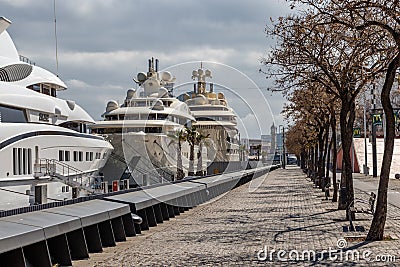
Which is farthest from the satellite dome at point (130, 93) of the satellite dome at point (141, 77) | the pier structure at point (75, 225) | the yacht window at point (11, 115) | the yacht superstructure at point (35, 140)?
the pier structure at point (75, 225)

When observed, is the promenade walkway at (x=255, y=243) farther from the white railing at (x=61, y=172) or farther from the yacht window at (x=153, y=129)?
the yacht window at (x=153, y=129)

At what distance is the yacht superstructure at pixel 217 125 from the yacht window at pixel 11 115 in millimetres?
46842

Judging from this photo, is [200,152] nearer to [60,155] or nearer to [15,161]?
[60,155]

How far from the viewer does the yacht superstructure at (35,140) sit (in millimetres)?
32844

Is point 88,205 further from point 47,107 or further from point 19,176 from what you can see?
point 47,107

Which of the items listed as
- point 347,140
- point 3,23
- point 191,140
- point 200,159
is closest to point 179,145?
point 191,140

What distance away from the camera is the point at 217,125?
90.1 meters

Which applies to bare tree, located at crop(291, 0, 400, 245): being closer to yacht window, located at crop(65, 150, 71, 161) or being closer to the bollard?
the bollard

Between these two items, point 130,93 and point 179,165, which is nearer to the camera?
point 179,165

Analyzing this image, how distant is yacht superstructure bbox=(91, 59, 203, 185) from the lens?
201 ft

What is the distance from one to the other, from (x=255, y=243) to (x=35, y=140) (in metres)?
24.4

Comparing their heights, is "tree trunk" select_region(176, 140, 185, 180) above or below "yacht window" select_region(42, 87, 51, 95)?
below

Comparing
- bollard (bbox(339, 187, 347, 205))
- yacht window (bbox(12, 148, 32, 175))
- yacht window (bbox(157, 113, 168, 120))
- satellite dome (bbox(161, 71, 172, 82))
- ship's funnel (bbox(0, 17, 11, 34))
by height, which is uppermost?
satellite dome (bbox(161, 71, 172, 82))

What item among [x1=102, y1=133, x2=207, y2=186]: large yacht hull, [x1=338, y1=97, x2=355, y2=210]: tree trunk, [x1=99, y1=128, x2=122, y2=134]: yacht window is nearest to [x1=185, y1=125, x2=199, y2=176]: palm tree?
[x1=102, y1=133, x2=207, y2=186]: large yacht hull
